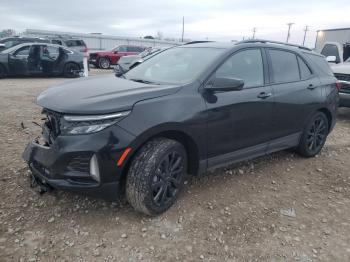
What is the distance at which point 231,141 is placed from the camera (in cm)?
363

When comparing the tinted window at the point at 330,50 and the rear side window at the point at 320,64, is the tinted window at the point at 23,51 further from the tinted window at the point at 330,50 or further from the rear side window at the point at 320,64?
the tinted window at the point at 330,50

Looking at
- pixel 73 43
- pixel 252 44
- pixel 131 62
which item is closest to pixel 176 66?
pixel 252 44

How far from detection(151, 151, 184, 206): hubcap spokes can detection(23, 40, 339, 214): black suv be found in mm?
10

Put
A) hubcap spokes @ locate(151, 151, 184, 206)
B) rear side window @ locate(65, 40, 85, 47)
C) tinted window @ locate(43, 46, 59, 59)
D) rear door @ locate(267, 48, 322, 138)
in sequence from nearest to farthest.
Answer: hubcap spokes @ locate(151, 151, 184, 206), rear door @ locate(267, 48, 322, 138), tinted window @ locate(43, 46, 59, 59), rear side window @ locate(65, 40, 85, 47)

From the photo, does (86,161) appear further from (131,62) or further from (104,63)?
(104,63)

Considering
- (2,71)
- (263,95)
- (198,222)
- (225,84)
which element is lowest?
(198,222)

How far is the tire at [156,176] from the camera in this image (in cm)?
291

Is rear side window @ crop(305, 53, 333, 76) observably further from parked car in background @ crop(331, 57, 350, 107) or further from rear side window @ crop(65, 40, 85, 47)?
rear side window @ crop(65, 40, 85, 47)

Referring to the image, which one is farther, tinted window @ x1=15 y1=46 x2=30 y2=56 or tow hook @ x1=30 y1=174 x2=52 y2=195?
tinted window @ x1=15 y1=46 x2=30 y2=56

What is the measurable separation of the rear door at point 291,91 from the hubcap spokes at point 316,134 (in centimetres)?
32

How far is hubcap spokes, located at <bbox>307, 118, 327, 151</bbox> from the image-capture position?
487 cm

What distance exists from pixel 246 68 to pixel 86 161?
2.15m

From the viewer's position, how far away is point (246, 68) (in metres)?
3.82

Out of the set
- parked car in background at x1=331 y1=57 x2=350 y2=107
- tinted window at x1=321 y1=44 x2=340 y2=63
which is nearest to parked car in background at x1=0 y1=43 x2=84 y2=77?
tinted window at x1=321 y1=44 x2=340 y2=63
